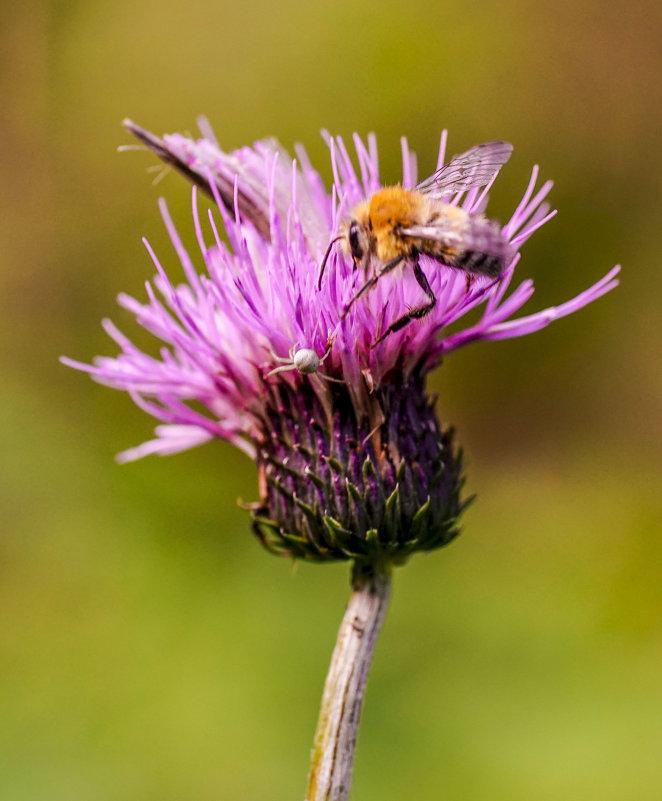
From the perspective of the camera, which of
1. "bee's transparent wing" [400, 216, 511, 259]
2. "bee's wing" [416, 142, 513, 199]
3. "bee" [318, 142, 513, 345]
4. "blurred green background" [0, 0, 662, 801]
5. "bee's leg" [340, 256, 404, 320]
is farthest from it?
"blurred green background" [0, 0, 662, 801]

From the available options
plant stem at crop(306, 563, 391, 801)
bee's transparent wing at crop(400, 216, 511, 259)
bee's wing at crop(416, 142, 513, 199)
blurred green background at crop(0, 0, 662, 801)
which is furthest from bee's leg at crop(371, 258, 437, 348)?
blurred green background at crop(0, 0, 662, 801)

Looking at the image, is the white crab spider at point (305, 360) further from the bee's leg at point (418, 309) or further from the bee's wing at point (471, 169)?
the bee's wing at point (471, 169)

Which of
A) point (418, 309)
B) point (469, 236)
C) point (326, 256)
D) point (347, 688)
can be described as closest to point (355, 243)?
point (326, 256)

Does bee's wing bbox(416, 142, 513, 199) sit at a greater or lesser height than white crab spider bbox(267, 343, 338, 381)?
greater

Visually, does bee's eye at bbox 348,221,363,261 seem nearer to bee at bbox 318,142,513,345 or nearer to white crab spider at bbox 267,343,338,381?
bee at bbox 318,142,513,345

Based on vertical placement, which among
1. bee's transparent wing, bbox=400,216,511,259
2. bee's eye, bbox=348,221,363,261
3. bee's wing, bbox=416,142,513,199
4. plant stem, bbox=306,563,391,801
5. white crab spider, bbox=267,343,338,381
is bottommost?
plant stem, bbox=306,563,391,801

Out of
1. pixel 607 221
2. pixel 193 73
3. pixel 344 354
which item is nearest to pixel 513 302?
pixel 344 354

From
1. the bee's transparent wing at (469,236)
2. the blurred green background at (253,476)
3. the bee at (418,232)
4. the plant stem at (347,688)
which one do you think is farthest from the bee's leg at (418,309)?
the blurred green background at (253,476)
